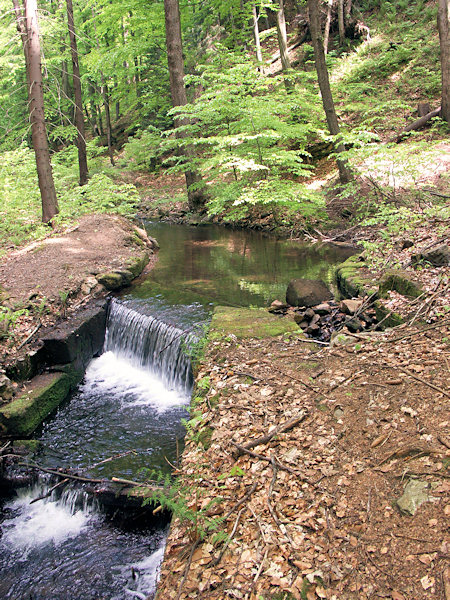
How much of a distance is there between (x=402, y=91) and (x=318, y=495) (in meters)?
17.8

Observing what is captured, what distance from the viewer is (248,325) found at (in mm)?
5918

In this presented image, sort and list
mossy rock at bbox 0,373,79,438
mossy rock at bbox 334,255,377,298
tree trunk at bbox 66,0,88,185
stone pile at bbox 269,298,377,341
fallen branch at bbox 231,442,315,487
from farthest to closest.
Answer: tree trunk at bbox 66,0,88,185 → mossy rock at bbox 334,255,377,298 → stone pile at bbox 269,298,377,341 → mossy rock at bbox 0,373,79,438 → fallen branch at bbox 231,442,315,487

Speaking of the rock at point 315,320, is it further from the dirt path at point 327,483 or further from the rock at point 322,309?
the dirt path at point 327,483

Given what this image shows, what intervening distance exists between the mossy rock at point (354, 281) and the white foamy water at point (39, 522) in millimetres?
5045

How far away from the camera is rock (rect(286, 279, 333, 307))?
7.61 m

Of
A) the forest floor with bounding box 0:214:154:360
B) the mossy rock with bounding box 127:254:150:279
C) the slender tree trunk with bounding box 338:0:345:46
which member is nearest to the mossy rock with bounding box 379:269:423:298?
the forest floor with bounding box 0:214:154:360

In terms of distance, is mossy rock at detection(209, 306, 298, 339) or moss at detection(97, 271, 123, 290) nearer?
mossy rock at detection(209, 306, 298, 339)

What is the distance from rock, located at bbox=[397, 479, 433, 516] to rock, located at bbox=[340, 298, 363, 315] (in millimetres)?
4083

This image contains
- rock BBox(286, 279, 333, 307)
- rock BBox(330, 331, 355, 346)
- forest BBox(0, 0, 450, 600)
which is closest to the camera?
forest BBox(0, 0, 450, 600)

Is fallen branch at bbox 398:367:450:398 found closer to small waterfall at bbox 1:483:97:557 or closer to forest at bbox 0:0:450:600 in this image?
forest at bbox 0:0:450:600

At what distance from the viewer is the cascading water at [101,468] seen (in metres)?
3.90

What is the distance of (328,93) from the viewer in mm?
12586

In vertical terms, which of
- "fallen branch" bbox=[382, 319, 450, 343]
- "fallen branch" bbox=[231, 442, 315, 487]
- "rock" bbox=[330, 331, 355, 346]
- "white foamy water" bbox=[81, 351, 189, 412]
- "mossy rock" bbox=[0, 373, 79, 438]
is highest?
"fallen branch" bbox=[382, 319, 450, 343]

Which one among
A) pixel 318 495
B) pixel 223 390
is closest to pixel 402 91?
pixel 223 390
